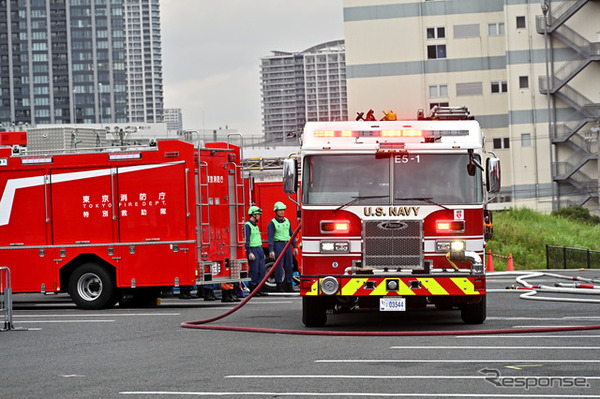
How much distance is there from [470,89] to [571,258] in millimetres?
39666

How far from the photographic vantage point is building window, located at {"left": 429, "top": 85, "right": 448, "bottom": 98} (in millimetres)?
78875

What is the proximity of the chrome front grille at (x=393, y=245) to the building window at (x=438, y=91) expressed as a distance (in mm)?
64013

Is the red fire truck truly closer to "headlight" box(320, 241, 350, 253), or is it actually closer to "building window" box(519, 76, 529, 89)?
"headlight" box(320, 241, 350, 253)

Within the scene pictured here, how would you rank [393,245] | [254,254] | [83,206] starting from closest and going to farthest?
[393,245] → [83,206] → [254,254]

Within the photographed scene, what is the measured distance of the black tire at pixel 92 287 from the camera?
872 inches

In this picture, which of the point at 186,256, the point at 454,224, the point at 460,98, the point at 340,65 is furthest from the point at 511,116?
the point at 340,65

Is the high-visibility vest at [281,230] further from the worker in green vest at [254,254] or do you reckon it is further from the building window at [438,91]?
the building window at [438,91]

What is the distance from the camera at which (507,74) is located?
75562 millimetres

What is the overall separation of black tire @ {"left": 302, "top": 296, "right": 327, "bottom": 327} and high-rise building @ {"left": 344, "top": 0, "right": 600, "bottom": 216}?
5530 cm

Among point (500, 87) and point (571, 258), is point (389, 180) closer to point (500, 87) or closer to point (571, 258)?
point (571, 258)

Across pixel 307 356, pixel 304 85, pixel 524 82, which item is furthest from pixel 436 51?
pixel 304 85

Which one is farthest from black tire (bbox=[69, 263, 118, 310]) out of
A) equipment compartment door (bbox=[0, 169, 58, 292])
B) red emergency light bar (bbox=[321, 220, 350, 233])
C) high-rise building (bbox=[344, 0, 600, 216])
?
high-rise building (bbox=[344, 0, 600, 216])

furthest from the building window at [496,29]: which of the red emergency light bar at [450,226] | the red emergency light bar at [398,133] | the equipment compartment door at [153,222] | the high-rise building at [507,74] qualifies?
the red emergency light bar at [450,226]

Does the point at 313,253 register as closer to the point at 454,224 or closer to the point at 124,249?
the point at 454,224
